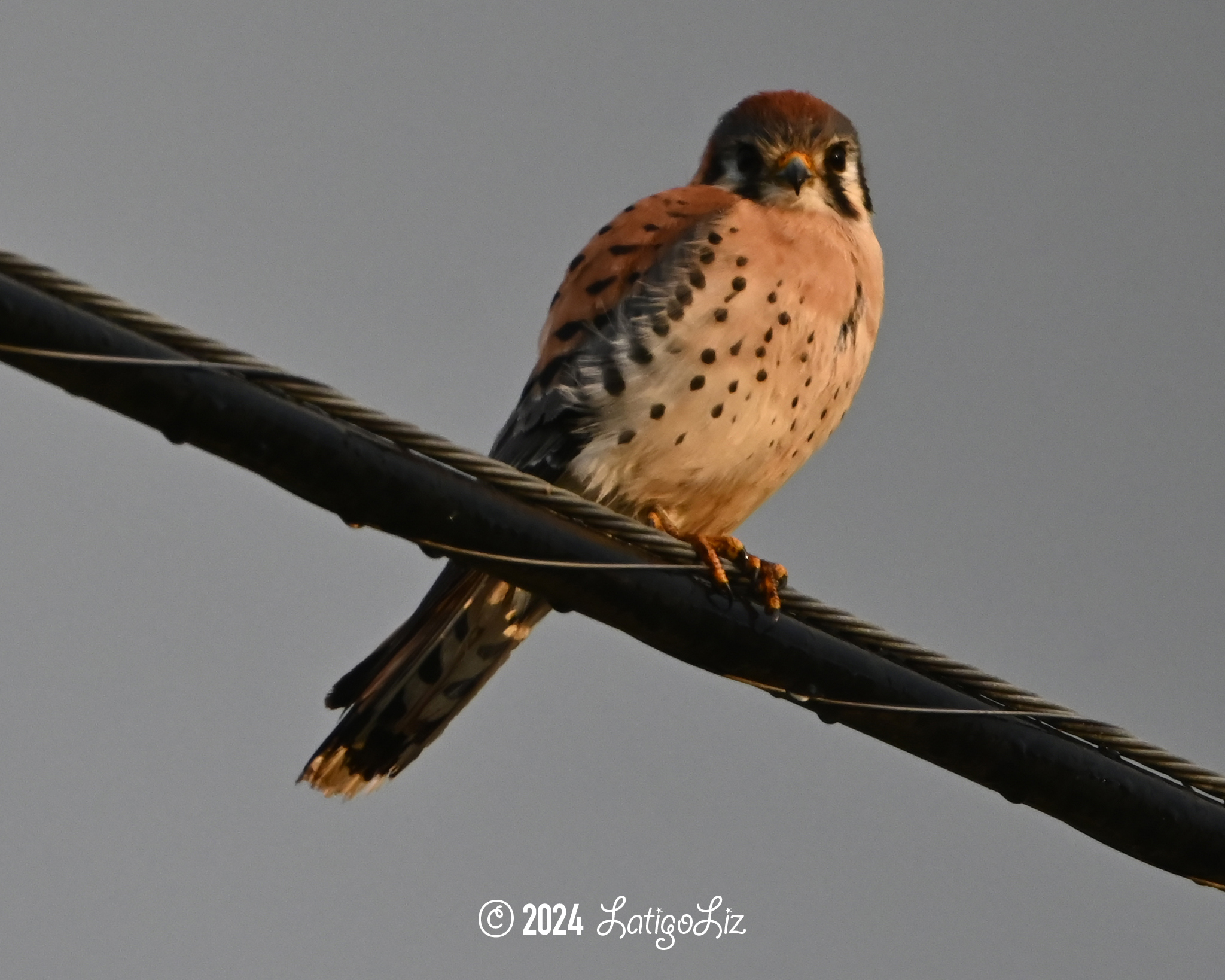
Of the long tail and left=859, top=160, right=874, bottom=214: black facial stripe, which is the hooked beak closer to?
left=859, top=160, right=874, bottom=214: black facial stripe

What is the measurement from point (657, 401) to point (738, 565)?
2.78 ft

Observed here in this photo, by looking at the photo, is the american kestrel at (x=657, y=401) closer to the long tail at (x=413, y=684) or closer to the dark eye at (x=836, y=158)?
the long tail at (x=413, y=684)

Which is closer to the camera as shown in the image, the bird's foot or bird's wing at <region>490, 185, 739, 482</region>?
the bird's foot

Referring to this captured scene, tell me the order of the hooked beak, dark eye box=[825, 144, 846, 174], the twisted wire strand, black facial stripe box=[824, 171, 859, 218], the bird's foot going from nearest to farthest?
the twisted wire strand, the bird's foot, the hooked beak, black facial stripe box=[824, 171, 859, 218], dark eye box=[825, 144, 846, 174]

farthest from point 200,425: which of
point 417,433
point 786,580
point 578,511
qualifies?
point 786,580

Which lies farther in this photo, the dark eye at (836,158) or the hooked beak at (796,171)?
the dark eye at (836,158)

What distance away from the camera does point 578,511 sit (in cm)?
321

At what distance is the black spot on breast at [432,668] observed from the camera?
466cm

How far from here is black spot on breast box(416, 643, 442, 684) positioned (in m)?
4.66

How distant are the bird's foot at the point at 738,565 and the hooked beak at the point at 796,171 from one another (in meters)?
1.28

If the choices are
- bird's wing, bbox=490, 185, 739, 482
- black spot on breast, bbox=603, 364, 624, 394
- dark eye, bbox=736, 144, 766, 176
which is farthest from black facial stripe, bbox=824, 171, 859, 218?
black spot on breast, bbox=603, 364, 624, 394

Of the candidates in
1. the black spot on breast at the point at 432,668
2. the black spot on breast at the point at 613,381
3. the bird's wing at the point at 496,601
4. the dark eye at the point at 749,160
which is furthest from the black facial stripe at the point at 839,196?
the black spot on breast at the point at 432,668

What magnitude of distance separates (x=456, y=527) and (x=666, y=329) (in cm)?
166

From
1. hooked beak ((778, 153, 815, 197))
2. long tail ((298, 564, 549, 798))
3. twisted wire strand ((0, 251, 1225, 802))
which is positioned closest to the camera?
twisted wire strand ((0, 251, 1225, 802))
